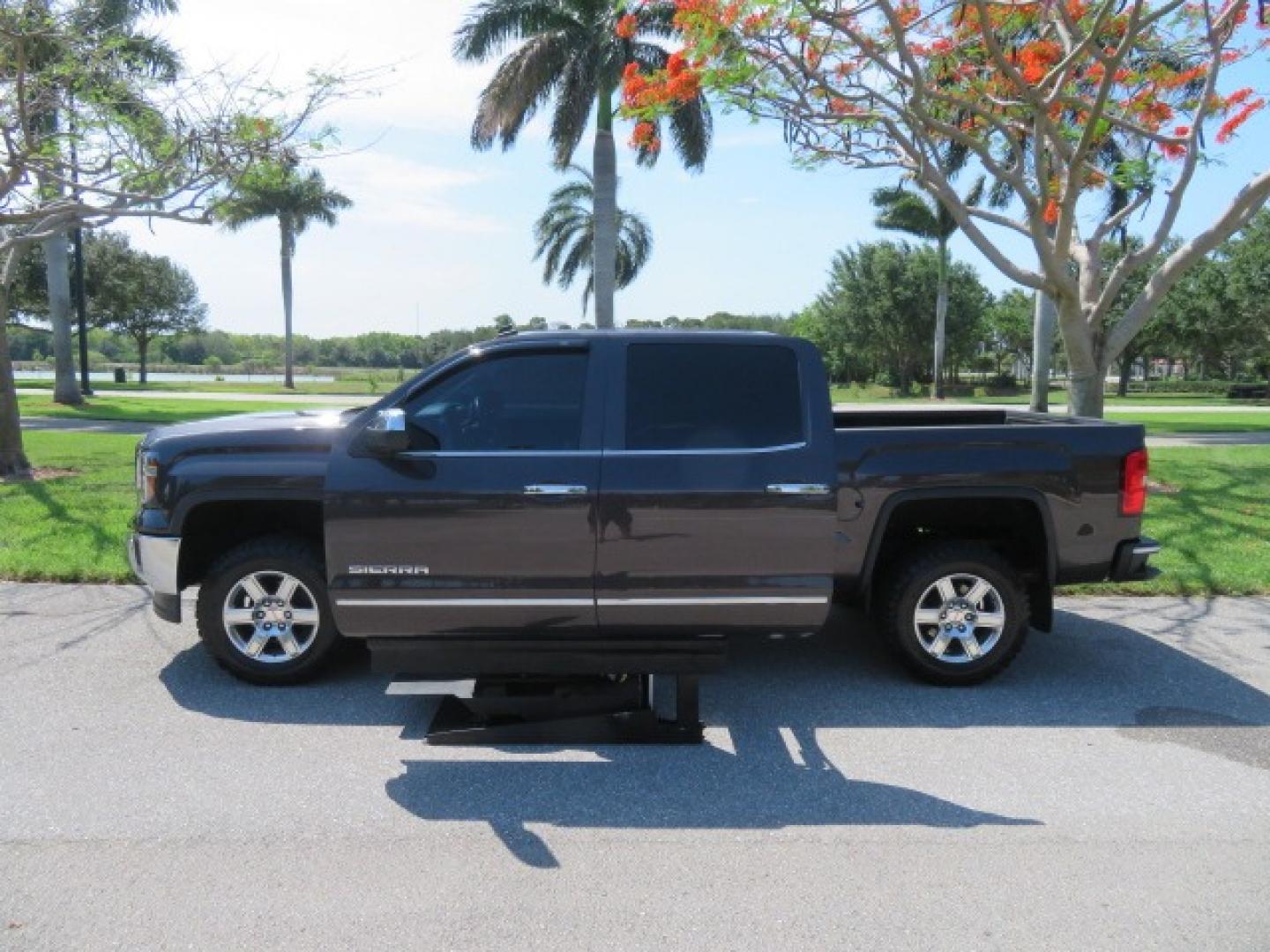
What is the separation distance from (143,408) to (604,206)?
1425cm

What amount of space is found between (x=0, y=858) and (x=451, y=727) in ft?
6.01

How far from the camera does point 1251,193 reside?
387 inches

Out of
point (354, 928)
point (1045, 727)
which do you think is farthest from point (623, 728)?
point (1045, 727)

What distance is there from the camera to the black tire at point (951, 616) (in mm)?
5094

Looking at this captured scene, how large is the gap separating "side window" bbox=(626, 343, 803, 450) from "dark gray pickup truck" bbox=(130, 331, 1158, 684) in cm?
1

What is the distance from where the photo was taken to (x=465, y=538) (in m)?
4.54

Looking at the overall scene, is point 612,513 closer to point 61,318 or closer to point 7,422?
point 7,422

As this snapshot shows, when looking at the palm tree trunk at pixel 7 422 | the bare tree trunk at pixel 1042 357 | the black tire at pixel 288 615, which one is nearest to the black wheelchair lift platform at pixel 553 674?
the black tire at pixel 288 615

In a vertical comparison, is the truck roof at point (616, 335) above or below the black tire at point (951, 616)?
above

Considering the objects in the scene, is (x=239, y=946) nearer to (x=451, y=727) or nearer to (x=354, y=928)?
(x=354, y=928)

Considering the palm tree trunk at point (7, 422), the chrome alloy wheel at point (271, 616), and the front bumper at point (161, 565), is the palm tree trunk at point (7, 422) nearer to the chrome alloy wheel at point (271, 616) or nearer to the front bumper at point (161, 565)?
the front bumper at point (161, 565)

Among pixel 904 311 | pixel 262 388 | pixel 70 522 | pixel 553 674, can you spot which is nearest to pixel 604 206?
pixel 70 522

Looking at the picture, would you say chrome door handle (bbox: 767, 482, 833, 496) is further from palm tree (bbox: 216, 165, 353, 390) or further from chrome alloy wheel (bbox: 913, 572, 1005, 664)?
palm tree (bbox: 216, 165, 353, 390)

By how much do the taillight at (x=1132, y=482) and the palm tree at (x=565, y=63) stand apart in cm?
1591
